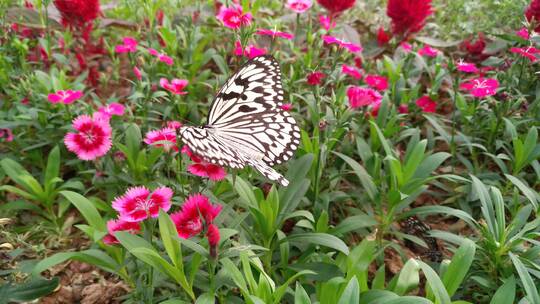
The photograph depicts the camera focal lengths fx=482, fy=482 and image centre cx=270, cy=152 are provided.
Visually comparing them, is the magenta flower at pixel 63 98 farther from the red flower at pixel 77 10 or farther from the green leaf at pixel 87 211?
the red flower at pixel 77 10

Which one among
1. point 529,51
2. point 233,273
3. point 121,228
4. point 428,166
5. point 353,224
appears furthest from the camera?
point 529,51

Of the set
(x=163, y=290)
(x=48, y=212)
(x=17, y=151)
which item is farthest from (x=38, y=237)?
(x=163, y=290)

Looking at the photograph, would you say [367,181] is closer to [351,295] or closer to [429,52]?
[351,295]

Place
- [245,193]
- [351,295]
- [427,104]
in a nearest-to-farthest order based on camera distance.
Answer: [351,295], [245,193], [427,104]

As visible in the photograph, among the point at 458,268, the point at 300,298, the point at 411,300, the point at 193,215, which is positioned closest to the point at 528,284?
the point at 458,268

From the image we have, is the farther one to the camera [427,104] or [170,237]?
[427,104]

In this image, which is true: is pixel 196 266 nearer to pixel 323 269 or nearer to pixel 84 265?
pixel 323 269

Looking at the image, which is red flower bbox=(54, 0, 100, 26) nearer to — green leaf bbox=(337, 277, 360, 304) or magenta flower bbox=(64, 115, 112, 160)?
magenta flower bbox=(64, 115, 112, 160)
